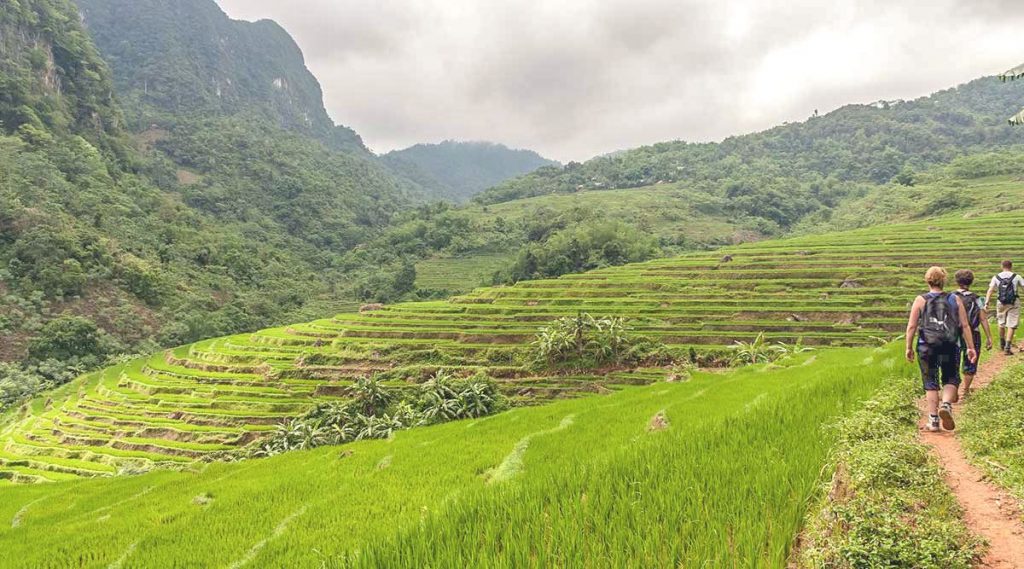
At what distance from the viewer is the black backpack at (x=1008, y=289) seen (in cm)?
972

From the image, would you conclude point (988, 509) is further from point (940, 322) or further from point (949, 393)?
point (940, 322)

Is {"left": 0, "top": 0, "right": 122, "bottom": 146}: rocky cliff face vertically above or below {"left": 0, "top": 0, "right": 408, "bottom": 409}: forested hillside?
above

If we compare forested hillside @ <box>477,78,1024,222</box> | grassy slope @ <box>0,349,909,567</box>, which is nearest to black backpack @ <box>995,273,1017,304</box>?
grassy slope @ <box>0,349,909,567</box>

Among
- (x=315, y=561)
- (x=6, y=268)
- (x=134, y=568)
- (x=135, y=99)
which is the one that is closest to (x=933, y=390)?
(x=315, y=561)

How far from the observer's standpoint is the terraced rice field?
111 ft

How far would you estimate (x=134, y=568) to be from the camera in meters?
5.58

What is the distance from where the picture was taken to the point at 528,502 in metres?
3.82

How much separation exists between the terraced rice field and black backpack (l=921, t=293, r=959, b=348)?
2787 centimetres

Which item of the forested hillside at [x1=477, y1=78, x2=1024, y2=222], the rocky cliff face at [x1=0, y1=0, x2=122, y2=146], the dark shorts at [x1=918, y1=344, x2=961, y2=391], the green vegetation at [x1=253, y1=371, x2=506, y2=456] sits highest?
the rocky cliff face at [x1=0, y1=0, x2=122, y2=146]

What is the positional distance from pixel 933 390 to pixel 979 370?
5.05m

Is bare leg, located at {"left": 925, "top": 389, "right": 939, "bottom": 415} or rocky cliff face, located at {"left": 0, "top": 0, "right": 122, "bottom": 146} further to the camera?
rocky cliff face, located at {"left": 0, "top": 0, "right": 122, "bottom": 146}

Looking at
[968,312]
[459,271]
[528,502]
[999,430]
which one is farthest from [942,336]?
[459,271]

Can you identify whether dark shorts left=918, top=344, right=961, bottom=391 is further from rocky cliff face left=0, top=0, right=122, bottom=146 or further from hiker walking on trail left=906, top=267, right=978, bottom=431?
rocky cliff face left=0, top=0, right=122, bottom=146

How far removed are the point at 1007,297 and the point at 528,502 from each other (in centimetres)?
1097
